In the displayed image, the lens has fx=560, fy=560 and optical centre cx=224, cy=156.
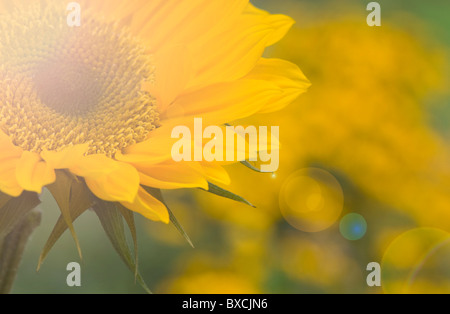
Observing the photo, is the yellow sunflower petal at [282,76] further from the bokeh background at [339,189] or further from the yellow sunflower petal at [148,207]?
the bokeh background at [339,189]

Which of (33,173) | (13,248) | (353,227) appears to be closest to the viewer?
(33,173)

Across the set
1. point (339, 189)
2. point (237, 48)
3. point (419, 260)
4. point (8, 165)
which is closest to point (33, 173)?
point (8, 165)

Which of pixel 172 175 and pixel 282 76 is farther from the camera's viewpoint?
pixel 282 76

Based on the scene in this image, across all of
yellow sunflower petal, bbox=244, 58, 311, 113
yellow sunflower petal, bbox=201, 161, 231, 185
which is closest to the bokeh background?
yellow sunflower petal, bbox=244, 58, 311, 113

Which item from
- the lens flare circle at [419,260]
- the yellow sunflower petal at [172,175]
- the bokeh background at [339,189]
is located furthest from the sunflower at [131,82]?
the lens flare circle at [419,260]

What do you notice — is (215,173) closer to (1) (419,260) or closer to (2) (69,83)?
(2) (69,83)

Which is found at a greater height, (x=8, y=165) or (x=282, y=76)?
(x=282, y=76)

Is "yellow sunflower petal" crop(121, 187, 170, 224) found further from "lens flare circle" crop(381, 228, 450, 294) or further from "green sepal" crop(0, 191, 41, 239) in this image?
"lens flare circle" crop(381, 228, 450, 294)
